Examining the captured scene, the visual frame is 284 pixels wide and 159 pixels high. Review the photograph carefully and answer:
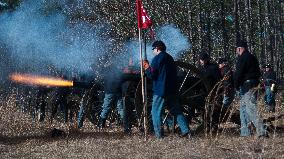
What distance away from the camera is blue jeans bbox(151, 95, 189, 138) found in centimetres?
915

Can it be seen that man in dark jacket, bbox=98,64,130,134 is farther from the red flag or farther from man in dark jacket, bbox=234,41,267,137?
man in dark jacket, bbox=234,41,267,137

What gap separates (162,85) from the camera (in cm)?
925

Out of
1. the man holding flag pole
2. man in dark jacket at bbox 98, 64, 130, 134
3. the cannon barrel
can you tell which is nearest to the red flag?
the man holding flag pole

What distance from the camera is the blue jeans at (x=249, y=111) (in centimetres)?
863

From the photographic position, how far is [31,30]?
1465 cm

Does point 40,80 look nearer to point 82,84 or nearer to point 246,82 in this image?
point 82,84

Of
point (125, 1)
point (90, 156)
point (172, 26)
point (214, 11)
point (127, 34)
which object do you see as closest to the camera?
point (90, 156)

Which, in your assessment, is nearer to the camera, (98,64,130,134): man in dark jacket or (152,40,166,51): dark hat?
(152,40,166,51): dark hat

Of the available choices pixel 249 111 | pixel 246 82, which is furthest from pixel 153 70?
pixel 249 111

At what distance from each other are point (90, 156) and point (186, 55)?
2429 centimetres

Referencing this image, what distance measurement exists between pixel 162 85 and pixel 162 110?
427 mm

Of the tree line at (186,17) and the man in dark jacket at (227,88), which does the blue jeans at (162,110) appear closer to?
the man in dark jacket at (227,88)

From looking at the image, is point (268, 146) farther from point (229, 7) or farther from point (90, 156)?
point (229, 7)

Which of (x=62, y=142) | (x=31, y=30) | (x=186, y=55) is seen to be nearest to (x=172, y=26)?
(x=186, y=55)
